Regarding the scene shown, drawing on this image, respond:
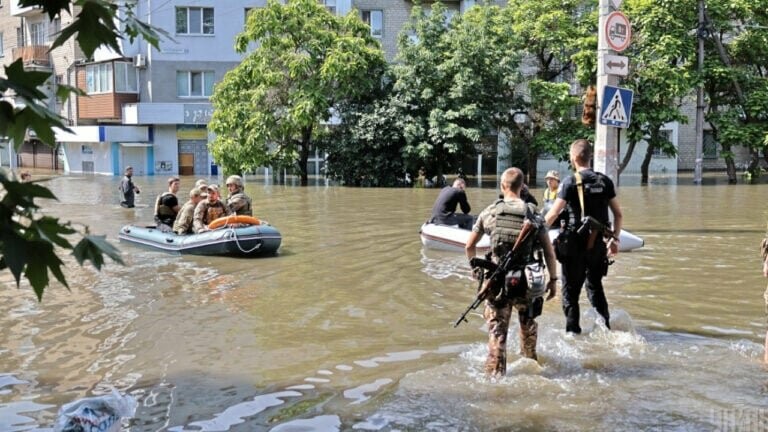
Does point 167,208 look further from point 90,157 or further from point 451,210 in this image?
point 90,157

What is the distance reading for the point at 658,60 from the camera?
1288 inches

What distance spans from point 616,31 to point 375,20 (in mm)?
32063

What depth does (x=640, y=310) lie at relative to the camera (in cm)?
945

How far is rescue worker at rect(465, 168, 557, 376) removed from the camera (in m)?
6.41

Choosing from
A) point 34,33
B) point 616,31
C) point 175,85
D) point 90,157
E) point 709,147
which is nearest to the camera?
point 616,31

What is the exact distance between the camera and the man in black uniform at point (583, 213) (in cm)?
740

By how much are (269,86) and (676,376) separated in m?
27.9

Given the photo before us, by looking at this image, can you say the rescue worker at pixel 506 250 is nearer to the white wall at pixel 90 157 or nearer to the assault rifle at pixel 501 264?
the assault rifle at pixel 501 264

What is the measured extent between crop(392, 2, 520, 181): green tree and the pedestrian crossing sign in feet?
66.9

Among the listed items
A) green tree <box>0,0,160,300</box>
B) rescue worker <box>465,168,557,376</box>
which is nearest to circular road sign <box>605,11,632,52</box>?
rescue worker <box>465,168,557,376</box>

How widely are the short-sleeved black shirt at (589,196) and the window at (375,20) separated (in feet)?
119

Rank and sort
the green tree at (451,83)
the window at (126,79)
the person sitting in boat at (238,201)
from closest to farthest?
the person sitting in boat at (238,201) < the green tree at (451,83) < the window at (126,79)

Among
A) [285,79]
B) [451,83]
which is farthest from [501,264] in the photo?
[285,79]

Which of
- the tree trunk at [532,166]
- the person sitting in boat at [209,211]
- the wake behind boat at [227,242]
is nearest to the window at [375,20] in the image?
the tree trunk at [532,166]
